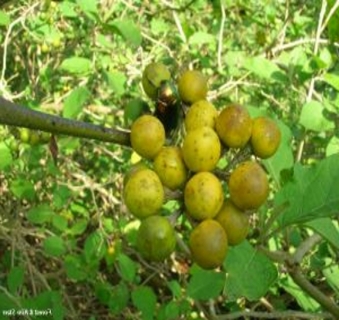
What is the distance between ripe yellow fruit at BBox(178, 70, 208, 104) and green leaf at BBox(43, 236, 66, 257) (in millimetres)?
1525

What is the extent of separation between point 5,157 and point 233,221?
5.19 ft

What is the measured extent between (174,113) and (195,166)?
0.45 feet

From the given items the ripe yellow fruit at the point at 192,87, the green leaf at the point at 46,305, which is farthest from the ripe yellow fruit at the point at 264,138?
the green leaf at the point at 46,305

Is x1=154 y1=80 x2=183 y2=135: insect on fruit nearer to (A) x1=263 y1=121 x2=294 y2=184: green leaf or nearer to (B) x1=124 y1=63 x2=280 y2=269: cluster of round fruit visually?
(B) x1=124 y1=63 x2=280 y2=269: cluster of round fruit

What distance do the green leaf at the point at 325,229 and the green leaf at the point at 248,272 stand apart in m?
0.11

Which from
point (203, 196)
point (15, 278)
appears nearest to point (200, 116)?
point (203, 196)

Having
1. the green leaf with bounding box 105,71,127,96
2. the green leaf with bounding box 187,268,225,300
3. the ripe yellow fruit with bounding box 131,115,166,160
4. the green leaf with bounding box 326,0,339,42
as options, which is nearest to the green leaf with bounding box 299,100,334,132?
the green leaf with bounding box 326,0,339,42

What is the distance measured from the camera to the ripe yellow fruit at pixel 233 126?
1111 millimetres

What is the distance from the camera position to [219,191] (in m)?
1.06

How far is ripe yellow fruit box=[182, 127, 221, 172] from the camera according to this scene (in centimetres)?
106

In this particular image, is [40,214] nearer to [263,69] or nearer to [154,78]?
[263,69]

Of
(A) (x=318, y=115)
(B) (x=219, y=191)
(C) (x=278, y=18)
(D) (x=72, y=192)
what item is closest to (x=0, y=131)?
(D) (x=72, y=192)

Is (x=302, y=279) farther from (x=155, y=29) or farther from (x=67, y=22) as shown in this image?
(x=67, y=22)

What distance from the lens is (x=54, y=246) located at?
2.55 metres
